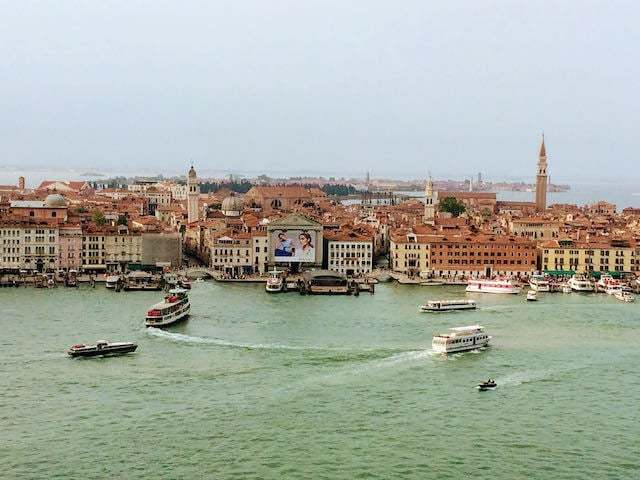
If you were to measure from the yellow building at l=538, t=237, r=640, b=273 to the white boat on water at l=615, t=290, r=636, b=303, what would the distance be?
3.77m

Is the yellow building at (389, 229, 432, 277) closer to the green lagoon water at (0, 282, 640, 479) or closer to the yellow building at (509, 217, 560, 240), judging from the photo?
the yellow building at (509, 217, 560, 240)

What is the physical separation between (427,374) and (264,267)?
42.8ft

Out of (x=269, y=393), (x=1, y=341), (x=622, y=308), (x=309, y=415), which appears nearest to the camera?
(x=309, y=415)

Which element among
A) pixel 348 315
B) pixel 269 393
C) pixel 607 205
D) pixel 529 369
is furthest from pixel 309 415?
pixel 607 205

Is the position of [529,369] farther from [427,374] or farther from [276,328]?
[276,328]

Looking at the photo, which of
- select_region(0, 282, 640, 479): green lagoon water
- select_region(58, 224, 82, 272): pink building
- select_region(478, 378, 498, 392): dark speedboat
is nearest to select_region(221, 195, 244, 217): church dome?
select_region(58, 224, 82, 272): pink building

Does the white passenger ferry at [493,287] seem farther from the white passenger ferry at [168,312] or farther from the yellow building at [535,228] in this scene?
the yellow building at [535,228]

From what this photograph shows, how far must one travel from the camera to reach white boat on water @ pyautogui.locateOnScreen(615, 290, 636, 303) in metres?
22.0

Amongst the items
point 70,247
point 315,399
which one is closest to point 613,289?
point 70,247

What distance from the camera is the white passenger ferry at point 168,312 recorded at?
16984 millimetres

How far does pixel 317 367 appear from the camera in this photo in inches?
539

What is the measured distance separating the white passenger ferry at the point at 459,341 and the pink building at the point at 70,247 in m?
12.4

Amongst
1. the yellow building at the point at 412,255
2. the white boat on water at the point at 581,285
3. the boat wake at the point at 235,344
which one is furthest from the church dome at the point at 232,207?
the boat wake at the point at 235,344

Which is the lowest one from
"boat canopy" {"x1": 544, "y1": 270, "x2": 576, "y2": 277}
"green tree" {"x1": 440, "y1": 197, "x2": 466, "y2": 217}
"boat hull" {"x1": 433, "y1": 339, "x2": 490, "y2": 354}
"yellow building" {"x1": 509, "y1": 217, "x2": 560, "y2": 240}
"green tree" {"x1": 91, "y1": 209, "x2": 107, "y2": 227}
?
"boat hull" {"x1": 433, "y1": 339, "x2": 490, "y2": 354}
